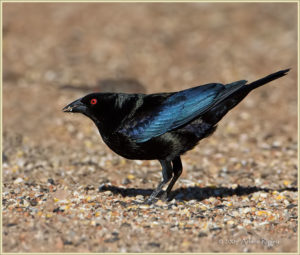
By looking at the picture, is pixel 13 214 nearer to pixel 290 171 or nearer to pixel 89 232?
pixel 89 232

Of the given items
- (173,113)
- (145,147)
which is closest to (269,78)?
(173,113)

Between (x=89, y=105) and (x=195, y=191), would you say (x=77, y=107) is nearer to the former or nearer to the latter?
(x=89, y=105)

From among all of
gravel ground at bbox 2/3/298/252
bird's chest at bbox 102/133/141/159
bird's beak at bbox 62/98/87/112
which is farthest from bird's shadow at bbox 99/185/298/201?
bird's beak at bbox 62/98/87/112

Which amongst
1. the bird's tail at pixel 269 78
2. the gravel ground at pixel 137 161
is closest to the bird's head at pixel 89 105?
the gravel ground at pixel 137 161

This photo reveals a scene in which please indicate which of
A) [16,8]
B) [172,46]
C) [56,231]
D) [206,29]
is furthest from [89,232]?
[16,8]

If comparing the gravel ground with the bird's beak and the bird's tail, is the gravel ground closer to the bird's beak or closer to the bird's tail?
the bird's beak

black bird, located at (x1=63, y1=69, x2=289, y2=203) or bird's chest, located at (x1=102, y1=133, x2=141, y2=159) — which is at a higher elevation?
black bird, located at (x1=63, y1=69, x2=289, y2=203)
